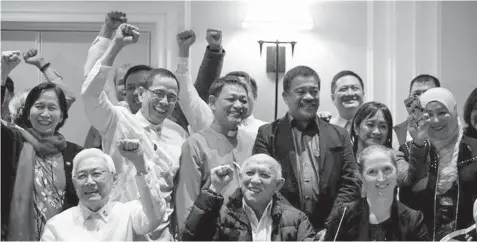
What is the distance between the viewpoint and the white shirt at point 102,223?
3.31 metres

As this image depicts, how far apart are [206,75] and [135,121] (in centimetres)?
61

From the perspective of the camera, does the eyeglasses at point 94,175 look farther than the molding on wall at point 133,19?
No

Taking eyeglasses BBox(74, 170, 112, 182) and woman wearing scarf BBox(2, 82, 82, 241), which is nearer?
eyeglasses BBox(74, 170, 112, 182)

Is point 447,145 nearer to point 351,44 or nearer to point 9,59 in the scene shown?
point 9,59

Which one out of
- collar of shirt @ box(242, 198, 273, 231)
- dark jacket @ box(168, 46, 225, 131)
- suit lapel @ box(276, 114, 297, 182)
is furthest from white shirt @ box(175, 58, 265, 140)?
collar of shirt @ box(242, 198, 273, 231)

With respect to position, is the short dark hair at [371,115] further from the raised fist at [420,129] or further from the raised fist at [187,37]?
the raised fist at [187,37]

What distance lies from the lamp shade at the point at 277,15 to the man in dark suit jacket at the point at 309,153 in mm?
1390

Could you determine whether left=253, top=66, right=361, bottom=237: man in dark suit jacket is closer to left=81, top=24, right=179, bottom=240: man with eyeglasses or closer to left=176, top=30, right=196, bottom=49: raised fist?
left=81, top=24, right=179, bottom=240: man with eyeglasses

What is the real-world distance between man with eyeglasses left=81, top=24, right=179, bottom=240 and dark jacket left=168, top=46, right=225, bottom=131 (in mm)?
331

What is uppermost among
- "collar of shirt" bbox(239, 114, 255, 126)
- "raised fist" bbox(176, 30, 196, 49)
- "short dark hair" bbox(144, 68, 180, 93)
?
"raised fist" bbox(176, 30, 196, 49)

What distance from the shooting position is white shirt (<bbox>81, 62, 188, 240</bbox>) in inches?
→ 142

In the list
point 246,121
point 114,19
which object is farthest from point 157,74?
point 246,121

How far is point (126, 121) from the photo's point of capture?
3.71 metres

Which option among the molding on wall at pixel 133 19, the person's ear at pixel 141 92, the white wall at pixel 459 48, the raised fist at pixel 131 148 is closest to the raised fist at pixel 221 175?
the raised fist at pixel 131 148
